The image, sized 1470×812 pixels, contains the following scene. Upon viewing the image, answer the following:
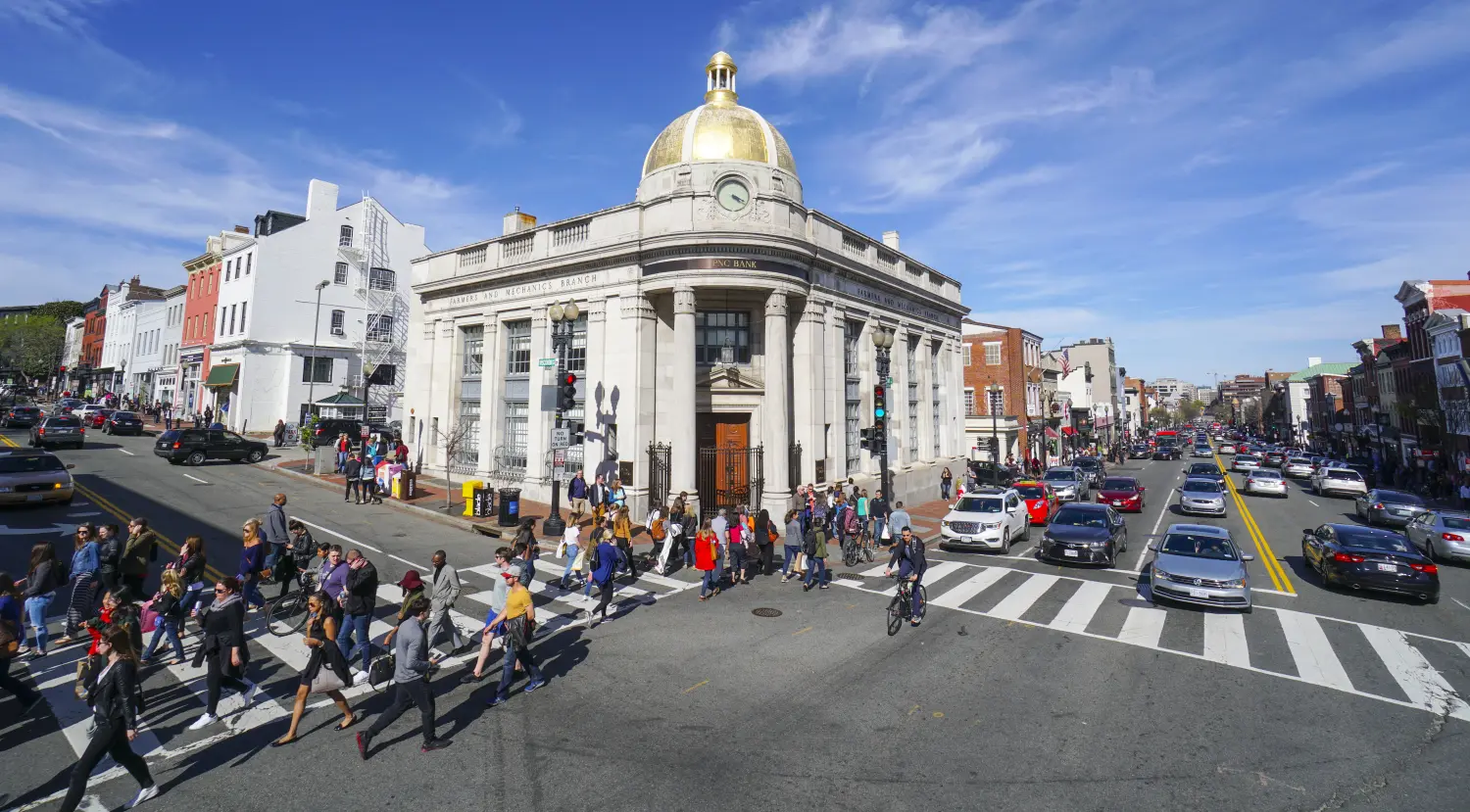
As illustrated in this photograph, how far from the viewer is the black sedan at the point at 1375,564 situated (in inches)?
503

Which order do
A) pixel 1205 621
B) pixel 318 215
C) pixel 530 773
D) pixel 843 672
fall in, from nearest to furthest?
pixel 530 773, pixel 843 672, pixel 1205 621, pixel 318 215

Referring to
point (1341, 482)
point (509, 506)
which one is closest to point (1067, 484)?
point (1341, 482)

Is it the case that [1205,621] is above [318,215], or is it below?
below

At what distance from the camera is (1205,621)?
459 inches

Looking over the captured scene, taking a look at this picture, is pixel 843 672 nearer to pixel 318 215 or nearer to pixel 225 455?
pixel 225 455

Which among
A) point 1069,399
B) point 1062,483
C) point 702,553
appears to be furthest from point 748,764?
point 1069,399

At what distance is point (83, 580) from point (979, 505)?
65.3ft

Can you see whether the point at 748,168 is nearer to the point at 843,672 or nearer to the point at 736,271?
the point at 736,271

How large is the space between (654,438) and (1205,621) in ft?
49.9

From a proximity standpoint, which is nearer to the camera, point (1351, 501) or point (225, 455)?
point (225, 455)

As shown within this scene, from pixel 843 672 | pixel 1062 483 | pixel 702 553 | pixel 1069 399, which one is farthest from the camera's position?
pixel 1069 399

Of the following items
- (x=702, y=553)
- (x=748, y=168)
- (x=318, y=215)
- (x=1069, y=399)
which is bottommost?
(x=702, y=553)

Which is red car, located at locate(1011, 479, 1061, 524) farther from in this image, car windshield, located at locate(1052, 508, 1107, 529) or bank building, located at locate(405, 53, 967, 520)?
car windshield, located at locate(1052, 508, 1107, 529)

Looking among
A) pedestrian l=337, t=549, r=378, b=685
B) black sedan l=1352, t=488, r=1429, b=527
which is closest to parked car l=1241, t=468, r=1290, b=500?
black sedan l=1352, t=488, r=1429, b=527
